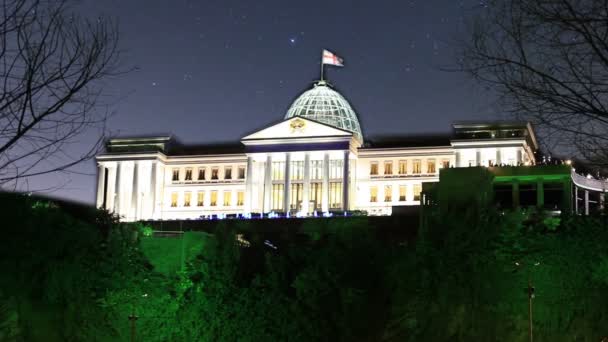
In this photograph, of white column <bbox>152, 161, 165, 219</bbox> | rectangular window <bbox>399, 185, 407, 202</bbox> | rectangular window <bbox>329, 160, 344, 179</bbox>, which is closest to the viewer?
rectangular window <bbox>329, 160, 344, 179</bbox>

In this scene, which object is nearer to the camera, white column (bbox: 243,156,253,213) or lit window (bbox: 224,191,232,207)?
white column (bbox: 243,156,253,213)

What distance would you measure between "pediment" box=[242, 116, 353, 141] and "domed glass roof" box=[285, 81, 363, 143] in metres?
4.72

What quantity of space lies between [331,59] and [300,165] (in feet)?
37.3

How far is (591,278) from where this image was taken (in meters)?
28.6

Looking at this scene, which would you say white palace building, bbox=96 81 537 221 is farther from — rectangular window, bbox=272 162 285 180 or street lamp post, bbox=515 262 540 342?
street lamp post, bbox=515 262 540 342

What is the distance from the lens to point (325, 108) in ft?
292

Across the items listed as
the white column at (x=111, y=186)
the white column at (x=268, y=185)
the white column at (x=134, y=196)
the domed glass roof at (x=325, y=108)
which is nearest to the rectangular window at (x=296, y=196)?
the white column at (x=268, y=185)

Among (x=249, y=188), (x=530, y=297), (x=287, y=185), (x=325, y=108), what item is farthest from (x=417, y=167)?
(x=530, y=297)

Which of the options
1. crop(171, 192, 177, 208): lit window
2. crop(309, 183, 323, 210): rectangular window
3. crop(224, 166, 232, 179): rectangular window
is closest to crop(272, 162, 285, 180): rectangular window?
crop(309, 183, 323, 210): rectangular window

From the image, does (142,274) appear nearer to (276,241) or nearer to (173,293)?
(173,293)

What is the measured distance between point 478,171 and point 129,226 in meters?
17.4

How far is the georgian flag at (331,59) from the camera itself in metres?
85.9

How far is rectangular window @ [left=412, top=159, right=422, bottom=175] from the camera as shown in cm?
8556

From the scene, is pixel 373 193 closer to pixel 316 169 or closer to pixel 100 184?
pixel 316 169
